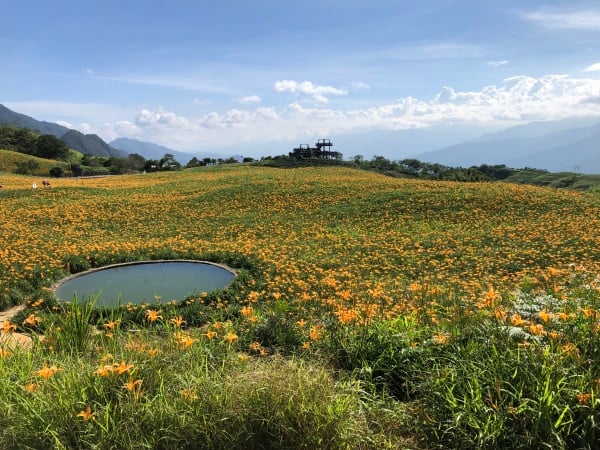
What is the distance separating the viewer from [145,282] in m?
8.87

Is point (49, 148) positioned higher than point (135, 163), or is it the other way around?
point (49, 148)

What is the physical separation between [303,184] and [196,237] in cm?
1155

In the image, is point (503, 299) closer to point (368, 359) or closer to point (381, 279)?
point (368, 359)

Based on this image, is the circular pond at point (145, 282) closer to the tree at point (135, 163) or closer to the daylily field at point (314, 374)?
the daylily field at point (314, 374)

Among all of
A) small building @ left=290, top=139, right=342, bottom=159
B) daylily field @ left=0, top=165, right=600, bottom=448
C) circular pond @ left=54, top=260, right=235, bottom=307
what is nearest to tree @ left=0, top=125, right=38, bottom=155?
small building @ left=290, top=139, right=342, bottom=159

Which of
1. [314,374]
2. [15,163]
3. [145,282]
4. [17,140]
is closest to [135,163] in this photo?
[15,163]

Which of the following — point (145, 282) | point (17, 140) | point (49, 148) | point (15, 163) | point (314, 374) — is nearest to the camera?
point (314, 374)

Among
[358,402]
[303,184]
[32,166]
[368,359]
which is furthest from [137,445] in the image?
[32,166]

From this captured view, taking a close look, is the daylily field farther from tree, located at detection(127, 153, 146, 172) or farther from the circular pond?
tree, located at detection(127, 153, 146, 172)

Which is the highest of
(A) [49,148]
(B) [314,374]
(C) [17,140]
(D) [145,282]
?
(C) [17,140]

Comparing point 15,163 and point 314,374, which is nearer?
point 314,374

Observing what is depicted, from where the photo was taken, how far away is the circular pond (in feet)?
26.1

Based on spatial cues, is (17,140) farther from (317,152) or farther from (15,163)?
(317,152)

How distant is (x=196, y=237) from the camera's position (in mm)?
13141
